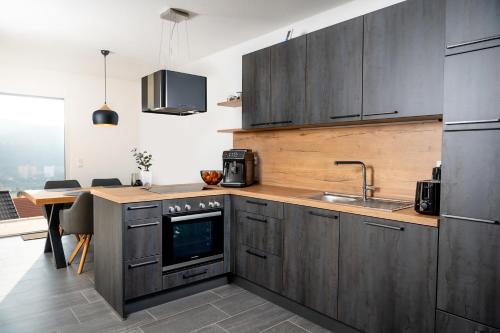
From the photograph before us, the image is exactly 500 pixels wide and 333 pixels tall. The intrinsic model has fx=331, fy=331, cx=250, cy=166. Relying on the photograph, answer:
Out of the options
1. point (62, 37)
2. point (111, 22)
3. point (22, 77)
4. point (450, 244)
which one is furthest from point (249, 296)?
point (22, 77)

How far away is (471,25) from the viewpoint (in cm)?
161

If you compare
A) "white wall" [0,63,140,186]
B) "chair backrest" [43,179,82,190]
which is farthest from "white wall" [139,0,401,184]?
"chair backrest" [43,179,82,190]

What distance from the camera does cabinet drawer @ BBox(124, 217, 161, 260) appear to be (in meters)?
2.46

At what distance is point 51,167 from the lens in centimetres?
541

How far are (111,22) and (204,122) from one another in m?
1.66

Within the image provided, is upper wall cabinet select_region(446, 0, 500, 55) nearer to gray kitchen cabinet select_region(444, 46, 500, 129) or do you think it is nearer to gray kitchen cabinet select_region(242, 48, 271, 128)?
gray kitchen cabinet select_region(444, 46, 500, 129)

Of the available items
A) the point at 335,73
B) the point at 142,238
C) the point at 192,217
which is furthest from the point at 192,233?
the point at 335,73

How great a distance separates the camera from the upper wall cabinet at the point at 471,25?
153 cm

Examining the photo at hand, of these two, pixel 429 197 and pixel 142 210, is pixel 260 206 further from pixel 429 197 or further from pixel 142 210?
pixel 429 197

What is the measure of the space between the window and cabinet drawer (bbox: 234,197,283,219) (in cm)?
392

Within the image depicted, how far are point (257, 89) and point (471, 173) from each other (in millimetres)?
2022

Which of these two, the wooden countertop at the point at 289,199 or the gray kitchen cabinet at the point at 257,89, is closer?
the wooden countertop at the point at 289,199

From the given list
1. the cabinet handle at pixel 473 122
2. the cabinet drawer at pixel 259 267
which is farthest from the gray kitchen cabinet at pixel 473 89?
the cabinet drawer at pixel 259 267

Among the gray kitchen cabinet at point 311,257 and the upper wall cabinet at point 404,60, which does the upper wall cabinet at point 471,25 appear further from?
the gray kitchen cabinet at point 311,257
